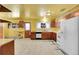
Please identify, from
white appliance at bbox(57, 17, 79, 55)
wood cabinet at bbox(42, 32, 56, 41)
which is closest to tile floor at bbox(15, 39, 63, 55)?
white appliance at bbox(57, 17, 79, 55)

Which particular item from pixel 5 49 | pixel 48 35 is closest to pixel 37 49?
pixel 5 49

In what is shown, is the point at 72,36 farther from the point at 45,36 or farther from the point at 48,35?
the point at 45,36

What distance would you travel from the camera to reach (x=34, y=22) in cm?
1248

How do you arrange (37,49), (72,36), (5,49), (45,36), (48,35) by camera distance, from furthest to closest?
1. (45,36)
2. (48,35)
3. (37,49)
4. (72,36)
5. (5,49)

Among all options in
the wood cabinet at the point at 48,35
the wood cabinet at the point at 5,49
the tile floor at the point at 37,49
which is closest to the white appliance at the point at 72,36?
the tile floor at the point at 37,49

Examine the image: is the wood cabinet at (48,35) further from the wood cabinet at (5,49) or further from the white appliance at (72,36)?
the wood cabinet at (5,49)

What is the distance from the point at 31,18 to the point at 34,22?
1.69 ft

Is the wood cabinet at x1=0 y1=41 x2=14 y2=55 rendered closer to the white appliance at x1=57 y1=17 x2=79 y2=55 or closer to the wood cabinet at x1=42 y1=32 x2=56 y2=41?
the white appliance at x1=57 y1=17 x2=79 y2=55

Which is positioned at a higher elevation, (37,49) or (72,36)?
(72,36)

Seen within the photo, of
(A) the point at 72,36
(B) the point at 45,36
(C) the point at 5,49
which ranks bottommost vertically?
(B) the point at 45,36

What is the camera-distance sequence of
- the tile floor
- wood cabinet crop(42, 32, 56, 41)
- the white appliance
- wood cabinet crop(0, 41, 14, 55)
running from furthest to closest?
wood cabinet crop(42, 32, 56, 41)
the tile floor
the white appliance
wood cabinet crop(0, 41, 14, 55)
